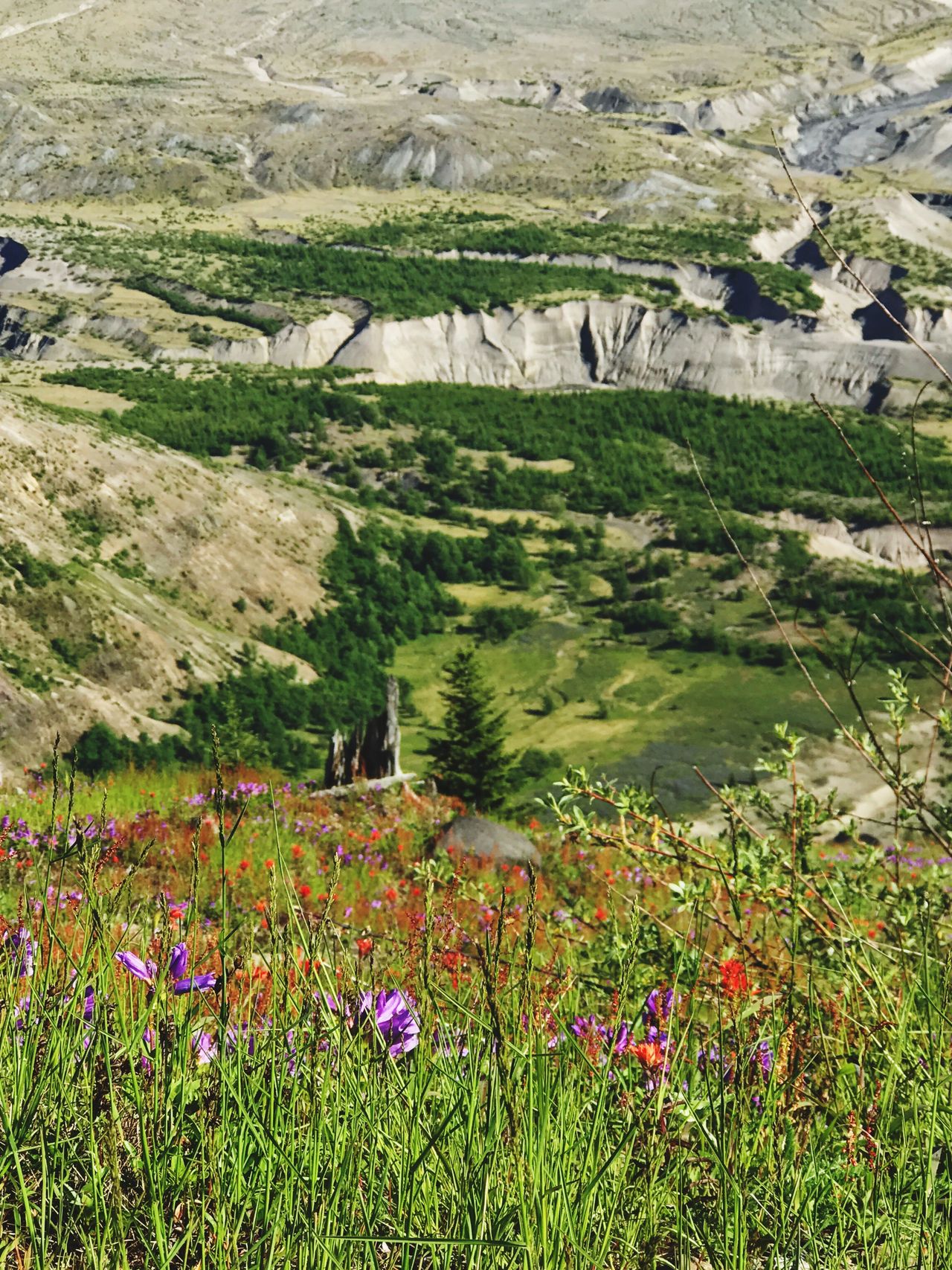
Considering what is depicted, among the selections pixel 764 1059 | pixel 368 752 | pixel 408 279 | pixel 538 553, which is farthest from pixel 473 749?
pixel 408 279

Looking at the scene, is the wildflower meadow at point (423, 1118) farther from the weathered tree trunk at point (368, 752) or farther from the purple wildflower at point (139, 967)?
the weathered tree trunk at point (368, 752)

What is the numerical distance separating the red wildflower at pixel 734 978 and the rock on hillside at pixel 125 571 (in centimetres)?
2500

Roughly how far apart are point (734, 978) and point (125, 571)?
47.0 m

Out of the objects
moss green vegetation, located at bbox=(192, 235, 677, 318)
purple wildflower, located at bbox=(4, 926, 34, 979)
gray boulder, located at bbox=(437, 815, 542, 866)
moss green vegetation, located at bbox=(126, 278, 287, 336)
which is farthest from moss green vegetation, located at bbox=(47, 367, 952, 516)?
purple wildflower, located at bbox=(4, 926, 34, 979)

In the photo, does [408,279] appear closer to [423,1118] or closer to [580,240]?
[580,240]

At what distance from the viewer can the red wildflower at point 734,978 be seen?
3252 millimetres

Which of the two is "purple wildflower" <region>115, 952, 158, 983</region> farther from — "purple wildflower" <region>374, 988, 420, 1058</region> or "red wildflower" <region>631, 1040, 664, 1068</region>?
"red wildflower" <region>631, 1040, 664, 1068</region>

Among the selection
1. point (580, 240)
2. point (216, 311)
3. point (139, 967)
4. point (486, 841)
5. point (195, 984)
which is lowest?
point (216, 311)

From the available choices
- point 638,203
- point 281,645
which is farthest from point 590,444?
point 638,203

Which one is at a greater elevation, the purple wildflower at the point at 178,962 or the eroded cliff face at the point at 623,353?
the purple wildflower at the point at 178,962

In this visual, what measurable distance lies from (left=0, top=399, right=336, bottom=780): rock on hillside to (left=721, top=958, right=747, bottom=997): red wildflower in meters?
25.0

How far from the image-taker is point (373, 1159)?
2006 millimetres

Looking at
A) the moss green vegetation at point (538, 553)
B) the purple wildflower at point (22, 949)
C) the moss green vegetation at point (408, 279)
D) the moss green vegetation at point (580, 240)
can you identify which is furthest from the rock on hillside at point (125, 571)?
the moss green vegetation at point (580, 240)

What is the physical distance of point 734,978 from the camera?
3426mm
